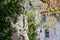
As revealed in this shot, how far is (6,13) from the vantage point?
7.25m

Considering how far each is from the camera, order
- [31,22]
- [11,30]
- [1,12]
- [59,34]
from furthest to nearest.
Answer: [59,34]
[31,22]
[1,12]
[11,30]

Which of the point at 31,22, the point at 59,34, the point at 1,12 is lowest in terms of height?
the point at 59,34

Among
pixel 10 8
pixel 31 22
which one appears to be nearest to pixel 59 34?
pixel 31 22

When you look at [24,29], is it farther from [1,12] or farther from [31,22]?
[31,22]

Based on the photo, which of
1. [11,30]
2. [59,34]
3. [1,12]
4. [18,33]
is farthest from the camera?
[59,34]

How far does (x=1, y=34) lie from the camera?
714 cm

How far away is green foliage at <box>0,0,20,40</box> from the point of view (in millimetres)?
7164

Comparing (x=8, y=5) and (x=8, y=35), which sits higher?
(x=8, y=5)

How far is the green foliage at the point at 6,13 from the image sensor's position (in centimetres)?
716

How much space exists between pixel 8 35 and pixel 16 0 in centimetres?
104

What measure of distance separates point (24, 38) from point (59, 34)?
1405cm

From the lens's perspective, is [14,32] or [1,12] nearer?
[14,32]

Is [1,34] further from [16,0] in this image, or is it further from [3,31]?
[16,0]

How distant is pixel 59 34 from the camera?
66.3 feet
